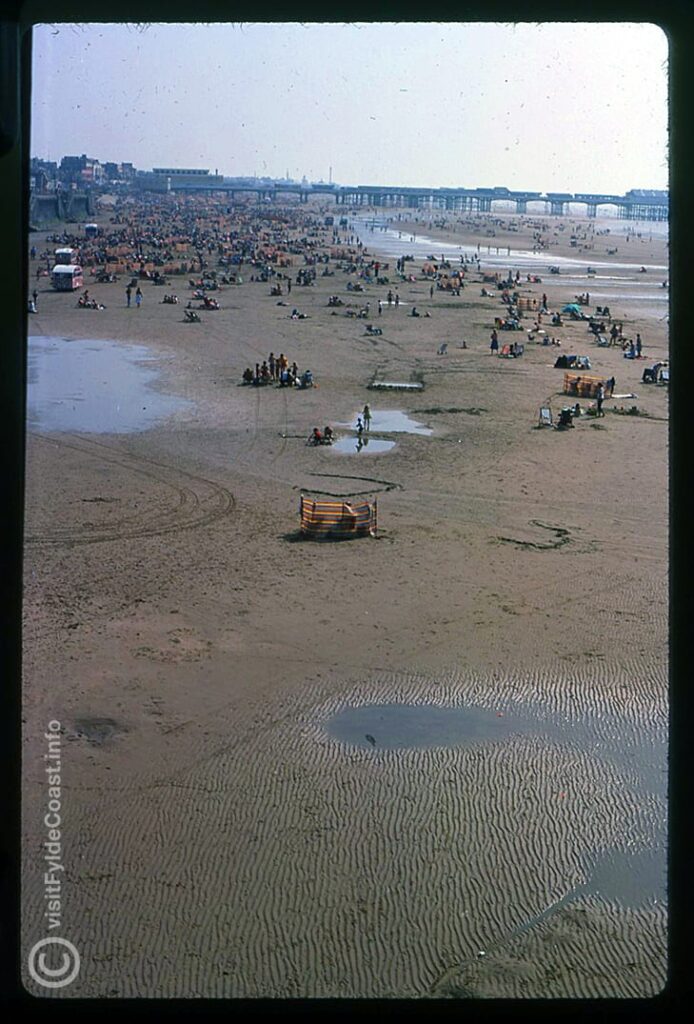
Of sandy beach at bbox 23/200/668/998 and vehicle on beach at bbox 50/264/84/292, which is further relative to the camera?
vehicle on beach at bbox 50/264/84/292

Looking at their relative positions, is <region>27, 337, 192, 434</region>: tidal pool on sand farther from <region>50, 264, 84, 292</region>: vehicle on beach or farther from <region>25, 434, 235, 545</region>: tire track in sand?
<region>50, 264, 84, 292</region>: vehicle on beach

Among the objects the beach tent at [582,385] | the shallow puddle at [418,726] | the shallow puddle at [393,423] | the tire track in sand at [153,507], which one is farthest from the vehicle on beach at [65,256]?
the shallow puddle at [418,726]

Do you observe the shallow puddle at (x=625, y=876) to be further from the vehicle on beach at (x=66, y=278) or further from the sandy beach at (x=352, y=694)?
the vehicle on beach at (x=66, y=278)

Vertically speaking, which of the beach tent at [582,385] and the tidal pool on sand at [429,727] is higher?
the beach tent at [582,385]

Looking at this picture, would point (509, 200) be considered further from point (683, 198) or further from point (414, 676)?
point (683, 198)

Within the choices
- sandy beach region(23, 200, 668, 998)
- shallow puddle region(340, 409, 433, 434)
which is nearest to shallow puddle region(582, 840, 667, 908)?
sandy beach region(23, 200, 668, 998)

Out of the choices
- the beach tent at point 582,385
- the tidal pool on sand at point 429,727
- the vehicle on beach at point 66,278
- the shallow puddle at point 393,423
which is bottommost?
the tidal pool on sand at point 429,727

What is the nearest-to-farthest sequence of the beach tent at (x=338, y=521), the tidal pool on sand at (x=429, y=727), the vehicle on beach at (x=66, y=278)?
the tidal pool on sand at (x=429, y=727) < the beach tent at (x=338, y=521) < the vehicle on beach at (x=66, y=278)
